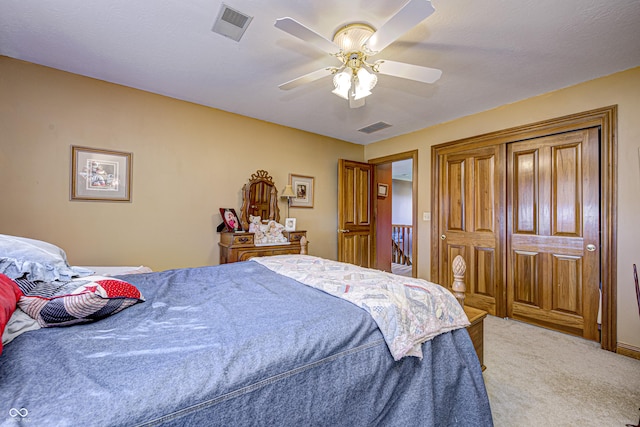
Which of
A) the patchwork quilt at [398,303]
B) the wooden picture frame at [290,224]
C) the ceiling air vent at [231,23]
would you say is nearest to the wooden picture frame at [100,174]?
the ceiling air vent at [231,23]

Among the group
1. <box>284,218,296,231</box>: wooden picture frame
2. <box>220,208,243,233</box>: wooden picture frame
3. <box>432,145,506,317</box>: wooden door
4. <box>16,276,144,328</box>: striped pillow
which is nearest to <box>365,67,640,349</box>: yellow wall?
<box>432,145,506,317</box>: wooden door

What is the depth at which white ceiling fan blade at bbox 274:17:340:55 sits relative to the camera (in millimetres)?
1472

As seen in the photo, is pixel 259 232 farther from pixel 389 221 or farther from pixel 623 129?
pixel 623 129

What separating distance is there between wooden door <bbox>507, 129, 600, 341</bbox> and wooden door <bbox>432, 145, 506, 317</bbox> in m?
0.11

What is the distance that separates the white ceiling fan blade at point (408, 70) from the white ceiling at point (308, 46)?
0.99 feet

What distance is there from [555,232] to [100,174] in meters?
4.85

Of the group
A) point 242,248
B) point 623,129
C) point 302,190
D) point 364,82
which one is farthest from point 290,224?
point 623,129

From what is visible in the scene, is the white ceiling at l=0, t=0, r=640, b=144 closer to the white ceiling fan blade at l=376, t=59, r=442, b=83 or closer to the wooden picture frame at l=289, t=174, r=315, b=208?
the white ceiling fan blade at l=376, t=59, r=442, b=83

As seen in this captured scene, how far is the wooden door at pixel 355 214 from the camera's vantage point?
4.44 m

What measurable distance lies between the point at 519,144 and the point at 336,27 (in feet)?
8.55

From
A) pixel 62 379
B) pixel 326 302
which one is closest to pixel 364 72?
pixel 326 302

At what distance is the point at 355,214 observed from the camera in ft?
15.2

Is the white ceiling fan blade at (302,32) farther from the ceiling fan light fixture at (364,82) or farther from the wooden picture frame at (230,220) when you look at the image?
the wooden picture frame at (230,220)

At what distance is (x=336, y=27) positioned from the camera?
77.1 inches
